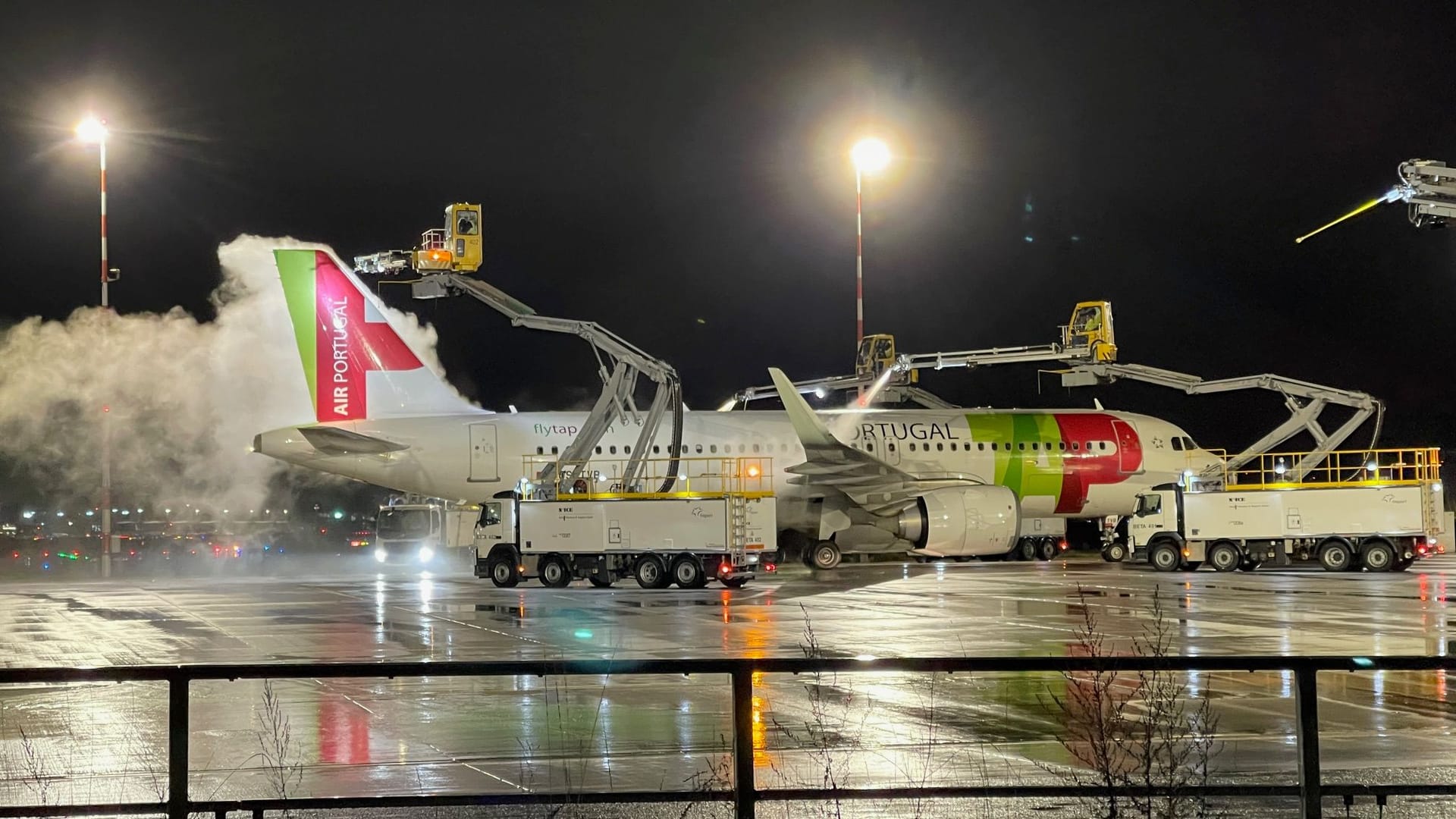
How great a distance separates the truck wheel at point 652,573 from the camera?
2909 cm

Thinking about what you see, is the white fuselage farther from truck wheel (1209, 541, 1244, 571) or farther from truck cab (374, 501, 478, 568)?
truck cab (374, 501, 478, 568)

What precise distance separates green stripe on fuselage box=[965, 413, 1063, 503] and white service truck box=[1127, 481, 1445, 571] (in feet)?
16.6

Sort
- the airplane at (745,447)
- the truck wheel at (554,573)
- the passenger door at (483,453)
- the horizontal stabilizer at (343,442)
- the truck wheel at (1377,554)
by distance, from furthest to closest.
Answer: the passenger door at (483,453) → the airplane at (745,447) → the horizontal stabilizer at (343,442) → the truck wheel at (1377,554) → the truck wheel at (554,573)

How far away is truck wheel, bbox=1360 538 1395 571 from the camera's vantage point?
3203 cm

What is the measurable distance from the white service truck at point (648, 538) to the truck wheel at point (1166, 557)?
1062 centimetres

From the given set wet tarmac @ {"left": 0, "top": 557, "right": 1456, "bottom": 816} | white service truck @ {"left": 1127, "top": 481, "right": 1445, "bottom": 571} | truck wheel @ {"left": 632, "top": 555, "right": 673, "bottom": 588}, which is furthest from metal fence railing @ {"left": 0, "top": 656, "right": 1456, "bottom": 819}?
white service truck @ {"left": 1127, "top": 481, "right": 1445, "bottom": 571}

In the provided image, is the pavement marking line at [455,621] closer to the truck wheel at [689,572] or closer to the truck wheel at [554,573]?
the truck wheel at [554,573]

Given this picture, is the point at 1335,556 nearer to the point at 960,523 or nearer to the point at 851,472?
the point at 960,523

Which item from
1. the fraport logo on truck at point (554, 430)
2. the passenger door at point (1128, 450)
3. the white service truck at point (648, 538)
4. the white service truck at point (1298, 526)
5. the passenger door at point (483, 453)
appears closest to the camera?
the white service truck at point (648, 538)

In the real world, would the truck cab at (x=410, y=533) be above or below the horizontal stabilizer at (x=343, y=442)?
below

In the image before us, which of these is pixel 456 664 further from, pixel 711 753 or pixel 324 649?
pixel 324 649

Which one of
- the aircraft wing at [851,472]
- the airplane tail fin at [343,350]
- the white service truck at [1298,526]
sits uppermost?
the airplane tail fin at [343,350]

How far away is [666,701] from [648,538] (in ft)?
55.4

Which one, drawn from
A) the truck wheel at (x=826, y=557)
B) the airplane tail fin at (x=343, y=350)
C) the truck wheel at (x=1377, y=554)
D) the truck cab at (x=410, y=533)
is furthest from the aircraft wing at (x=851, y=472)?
the truck cab at (x=410, y=533)
